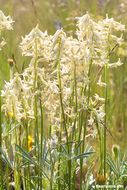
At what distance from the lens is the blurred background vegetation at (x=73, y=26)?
3.01m

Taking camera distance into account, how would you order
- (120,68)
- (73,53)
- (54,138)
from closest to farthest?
(73,53), (54,138), (120,68)

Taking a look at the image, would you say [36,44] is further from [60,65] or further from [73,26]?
[73,26]

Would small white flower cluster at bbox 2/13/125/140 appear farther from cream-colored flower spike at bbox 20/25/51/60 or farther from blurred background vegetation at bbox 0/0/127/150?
blurred background vegetation at bbox 0/0/127/150

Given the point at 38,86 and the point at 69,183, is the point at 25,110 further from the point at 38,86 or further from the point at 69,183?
the point at 69,183

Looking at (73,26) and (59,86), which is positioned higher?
(73,26)

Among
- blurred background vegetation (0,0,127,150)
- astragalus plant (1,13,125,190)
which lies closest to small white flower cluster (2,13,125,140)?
astragalus plant (1,13,125,190)

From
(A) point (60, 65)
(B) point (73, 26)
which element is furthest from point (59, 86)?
(B) point (73, 26)

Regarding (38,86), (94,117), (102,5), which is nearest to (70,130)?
(94,117)

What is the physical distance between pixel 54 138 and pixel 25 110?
20 cm

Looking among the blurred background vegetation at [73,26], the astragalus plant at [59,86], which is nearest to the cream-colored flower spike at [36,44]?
the astragalus plant at [59,86]

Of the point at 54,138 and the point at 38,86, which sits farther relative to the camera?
the point at 54,138

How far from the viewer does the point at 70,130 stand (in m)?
1.59

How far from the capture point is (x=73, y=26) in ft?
13.5

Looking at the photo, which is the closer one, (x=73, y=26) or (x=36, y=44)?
(x=36, y=44)
